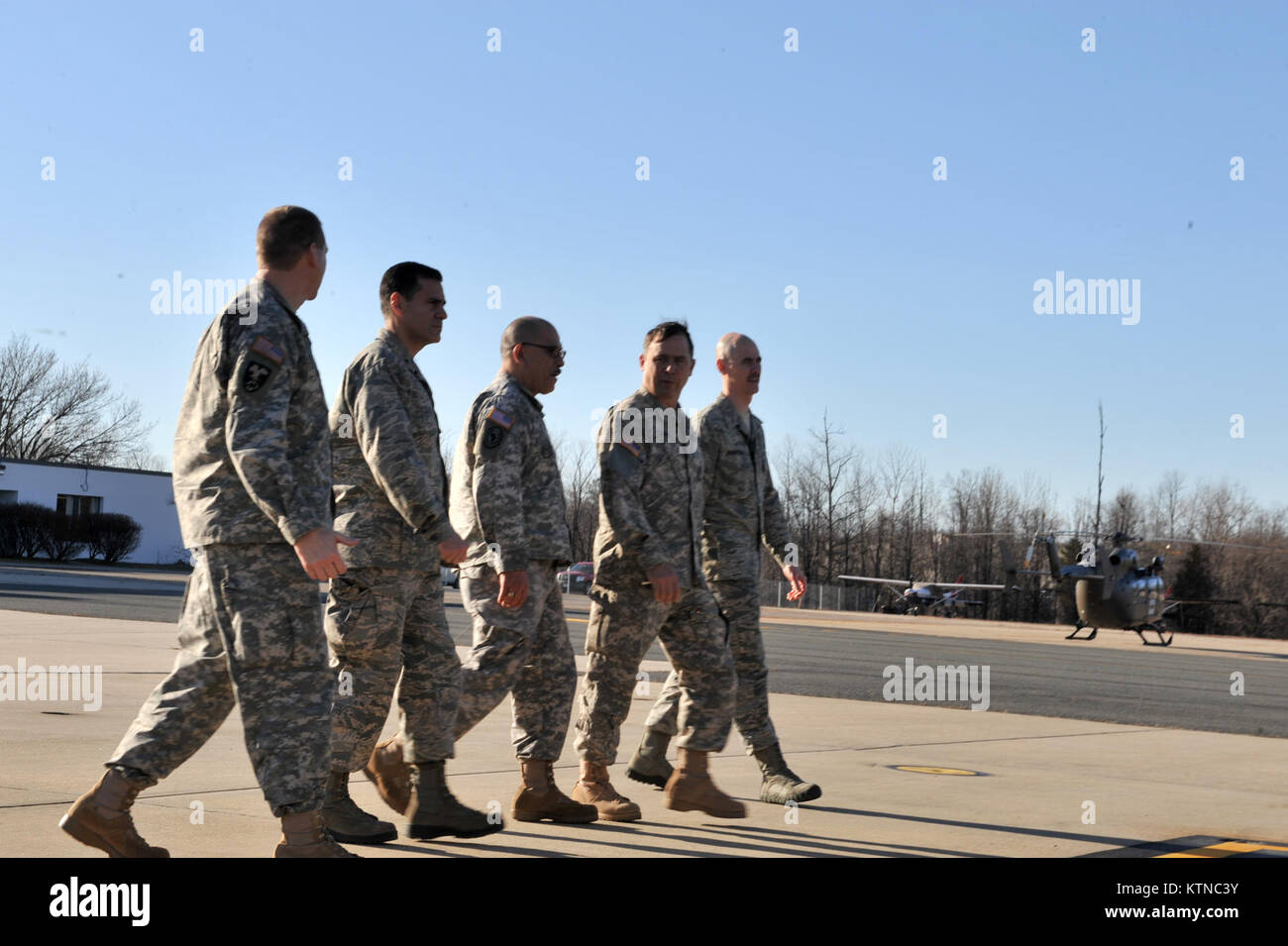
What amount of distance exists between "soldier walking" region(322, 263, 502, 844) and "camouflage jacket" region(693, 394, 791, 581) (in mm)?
1759

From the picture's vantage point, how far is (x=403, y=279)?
5.85 meters

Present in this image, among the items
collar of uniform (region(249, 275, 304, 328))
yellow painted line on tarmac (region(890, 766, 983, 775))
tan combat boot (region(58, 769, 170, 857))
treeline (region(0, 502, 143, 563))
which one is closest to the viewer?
tan combat boot (region(58, 769, 170, 857))

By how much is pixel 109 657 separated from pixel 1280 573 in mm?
92202

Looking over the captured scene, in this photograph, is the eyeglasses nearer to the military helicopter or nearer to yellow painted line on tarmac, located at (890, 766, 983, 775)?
yellow painted line on tarmac, located at (890, 766, 983, 775)

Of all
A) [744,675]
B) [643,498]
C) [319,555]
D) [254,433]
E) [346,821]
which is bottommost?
[346,821]

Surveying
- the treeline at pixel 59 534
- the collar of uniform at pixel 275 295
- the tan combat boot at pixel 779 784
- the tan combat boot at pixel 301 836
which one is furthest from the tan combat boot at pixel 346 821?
the treeline at pixel 59 534

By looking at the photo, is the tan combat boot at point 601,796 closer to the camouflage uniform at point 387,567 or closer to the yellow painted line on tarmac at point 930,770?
the camouflage uniform at point 387,567

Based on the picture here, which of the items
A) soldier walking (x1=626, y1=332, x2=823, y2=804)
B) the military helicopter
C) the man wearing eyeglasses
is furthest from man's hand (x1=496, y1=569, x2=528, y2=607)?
the military helicopter

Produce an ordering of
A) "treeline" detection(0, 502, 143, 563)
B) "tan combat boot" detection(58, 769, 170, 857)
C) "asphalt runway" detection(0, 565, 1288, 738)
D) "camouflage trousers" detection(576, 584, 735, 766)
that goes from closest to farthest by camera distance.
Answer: "tan combat boot" detection(58, 769, 170, 857) < "camouflage trousers" detection(576, 584, 735, 766) < "asphalt runway" detection(0, 565, 1288, 738) < "treeline" detection(0, 502, 143, 563)

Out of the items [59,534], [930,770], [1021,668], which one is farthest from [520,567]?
[59,534]

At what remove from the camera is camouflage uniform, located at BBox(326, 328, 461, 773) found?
535cm

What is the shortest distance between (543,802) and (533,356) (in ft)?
6.48

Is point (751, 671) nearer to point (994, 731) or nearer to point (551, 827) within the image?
point (551, 827)

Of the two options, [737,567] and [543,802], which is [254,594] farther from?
[737,567]
